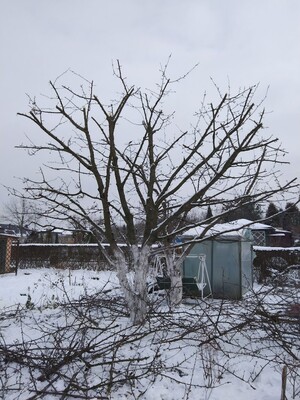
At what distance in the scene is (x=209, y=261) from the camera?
34.2ft

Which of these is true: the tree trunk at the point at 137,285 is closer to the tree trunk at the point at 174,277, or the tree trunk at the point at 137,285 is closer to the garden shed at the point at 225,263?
the tree trunk at the point at 174,277

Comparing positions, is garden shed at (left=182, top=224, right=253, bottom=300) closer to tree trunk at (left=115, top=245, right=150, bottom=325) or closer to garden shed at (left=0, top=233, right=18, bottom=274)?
tree trunk at (left=115, top=245, right=150, bottom=325)

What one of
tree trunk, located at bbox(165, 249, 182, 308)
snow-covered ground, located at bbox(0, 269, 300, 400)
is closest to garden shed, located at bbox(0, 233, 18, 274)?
tree trunk, located at bbox(165, 249, 182, 308)

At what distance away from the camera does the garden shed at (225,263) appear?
32.8 feet

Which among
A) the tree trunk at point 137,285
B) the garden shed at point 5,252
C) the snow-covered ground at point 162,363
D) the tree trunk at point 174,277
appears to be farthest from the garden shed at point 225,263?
the garden shed at point 5,252

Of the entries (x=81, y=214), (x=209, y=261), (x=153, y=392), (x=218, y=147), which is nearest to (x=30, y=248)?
(x=209, y=261)

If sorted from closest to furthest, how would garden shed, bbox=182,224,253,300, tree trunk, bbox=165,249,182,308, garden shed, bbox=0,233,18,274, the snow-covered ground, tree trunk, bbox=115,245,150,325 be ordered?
the snow-covered ground
tree trunk, bbox=115,245,150,325
tree trunk, bbox=165,249,182,308
garden shed, bbox=182,224,253,300
garden shed, bbox=0,233,18,274

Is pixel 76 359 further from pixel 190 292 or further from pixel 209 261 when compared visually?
pixel 209 261

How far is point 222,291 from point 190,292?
1.72 metres

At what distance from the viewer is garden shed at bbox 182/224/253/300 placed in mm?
10008

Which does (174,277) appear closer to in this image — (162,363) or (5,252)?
(162,363)

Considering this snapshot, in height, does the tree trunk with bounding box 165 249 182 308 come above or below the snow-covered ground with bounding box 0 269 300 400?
Result: above

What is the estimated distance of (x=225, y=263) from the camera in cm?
1025

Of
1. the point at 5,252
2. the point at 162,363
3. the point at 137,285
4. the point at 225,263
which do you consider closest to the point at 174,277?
the point at 137,285
